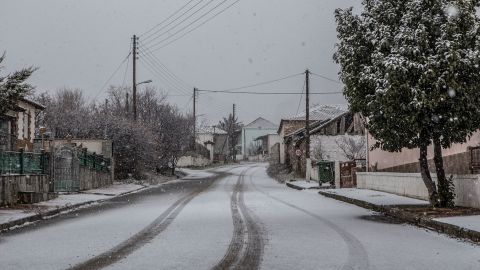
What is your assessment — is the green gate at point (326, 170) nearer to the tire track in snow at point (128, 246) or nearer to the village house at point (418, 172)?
the village house at point (418, 172)

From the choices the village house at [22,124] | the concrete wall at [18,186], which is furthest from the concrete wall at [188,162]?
the concrete wall at [18,186]

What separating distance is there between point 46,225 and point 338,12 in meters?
9.55

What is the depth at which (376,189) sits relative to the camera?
24.8 meters

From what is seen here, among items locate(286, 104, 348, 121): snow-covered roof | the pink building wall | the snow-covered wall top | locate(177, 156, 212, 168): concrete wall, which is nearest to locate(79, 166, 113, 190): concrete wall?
the pink building wall

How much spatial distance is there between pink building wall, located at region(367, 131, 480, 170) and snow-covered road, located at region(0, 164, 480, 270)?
492 cm

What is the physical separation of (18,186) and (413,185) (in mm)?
13323

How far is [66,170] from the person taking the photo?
2567 centimetres

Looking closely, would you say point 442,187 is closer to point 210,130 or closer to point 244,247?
point 244,247

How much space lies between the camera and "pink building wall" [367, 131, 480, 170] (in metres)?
17.3

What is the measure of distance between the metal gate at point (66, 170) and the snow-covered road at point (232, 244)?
1047 centimetres

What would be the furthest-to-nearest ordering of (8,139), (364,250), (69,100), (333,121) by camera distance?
1. (69,100)
2. (333,121)
3. (8,139)
4. (364,250)

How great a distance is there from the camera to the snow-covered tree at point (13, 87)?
1694 cm

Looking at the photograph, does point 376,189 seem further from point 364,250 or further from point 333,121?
point 333,121

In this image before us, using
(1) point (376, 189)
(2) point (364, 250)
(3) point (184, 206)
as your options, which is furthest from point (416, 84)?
(1) point (376, 189)
